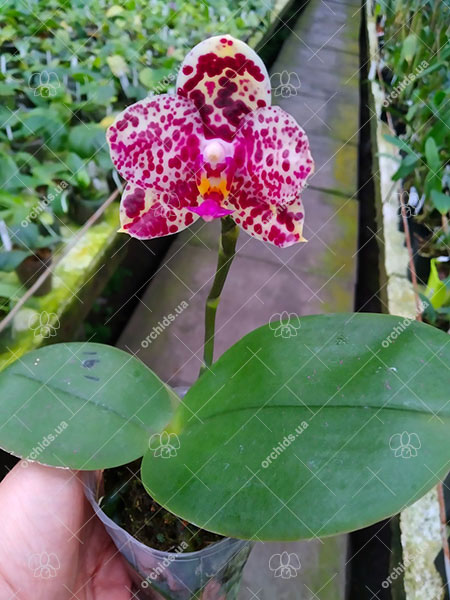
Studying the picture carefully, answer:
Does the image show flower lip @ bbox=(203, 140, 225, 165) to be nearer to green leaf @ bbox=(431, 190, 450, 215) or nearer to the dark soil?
the dark soil

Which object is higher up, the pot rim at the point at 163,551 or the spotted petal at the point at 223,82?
the spotted petal at the point at 223,82

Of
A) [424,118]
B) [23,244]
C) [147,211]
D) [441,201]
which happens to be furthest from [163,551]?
[424,118]

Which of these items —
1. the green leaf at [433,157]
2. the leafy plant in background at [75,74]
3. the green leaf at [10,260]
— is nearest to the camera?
the green leaf at [10,260]

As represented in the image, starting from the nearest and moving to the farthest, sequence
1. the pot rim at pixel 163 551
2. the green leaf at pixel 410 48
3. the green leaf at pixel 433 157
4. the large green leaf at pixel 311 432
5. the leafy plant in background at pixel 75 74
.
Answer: the large green leaf at pixel 311 432, the pot rim at pixel 163 551, the leafy plant in background at pixel 75 74, the green leaf at pixel 433 157, the green leaf at pixel 410 48

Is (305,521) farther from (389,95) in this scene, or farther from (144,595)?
(389,95)

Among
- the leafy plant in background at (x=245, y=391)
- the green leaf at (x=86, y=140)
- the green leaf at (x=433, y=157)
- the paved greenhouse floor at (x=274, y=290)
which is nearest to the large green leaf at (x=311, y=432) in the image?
the leafy plant in background at (x=245, y=391)

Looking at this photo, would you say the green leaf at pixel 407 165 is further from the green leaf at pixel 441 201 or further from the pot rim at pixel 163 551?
the pot rim at pixel 163 551

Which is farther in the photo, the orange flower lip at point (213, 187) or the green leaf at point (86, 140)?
the green leaf at point (86, 140)

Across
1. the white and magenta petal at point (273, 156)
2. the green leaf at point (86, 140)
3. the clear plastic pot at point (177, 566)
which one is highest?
the white and magenta petal at point (273, 156)

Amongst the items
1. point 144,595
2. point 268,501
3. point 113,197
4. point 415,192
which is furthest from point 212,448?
point 415,192
